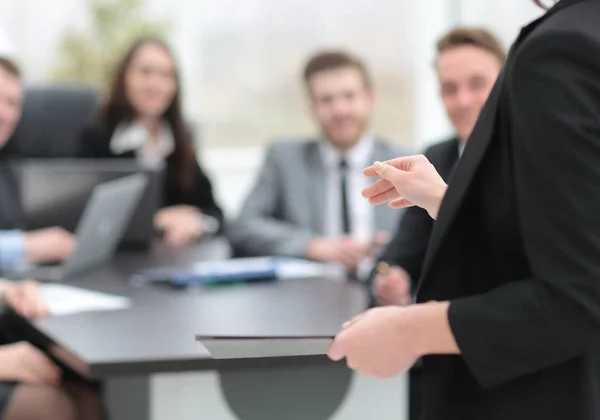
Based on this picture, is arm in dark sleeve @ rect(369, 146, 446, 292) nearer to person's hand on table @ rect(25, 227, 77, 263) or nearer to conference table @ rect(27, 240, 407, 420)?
conference table @ rect(27, 240, 407, 420)

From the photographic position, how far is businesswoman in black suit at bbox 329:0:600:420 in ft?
2.64

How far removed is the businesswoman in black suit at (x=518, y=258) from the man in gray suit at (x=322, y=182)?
178cm

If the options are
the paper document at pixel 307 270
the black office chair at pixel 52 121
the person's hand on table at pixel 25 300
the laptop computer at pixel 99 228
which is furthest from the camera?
the black office chair at pixel 52 121

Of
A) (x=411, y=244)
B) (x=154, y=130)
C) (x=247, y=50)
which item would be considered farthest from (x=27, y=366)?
(x=247, y=50)

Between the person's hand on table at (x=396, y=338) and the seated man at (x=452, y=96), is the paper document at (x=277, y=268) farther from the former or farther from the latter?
the person's hand on table at (x=396, y=338)

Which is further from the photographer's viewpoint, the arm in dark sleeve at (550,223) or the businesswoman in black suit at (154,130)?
the businesswoman in black suit at (154,130)

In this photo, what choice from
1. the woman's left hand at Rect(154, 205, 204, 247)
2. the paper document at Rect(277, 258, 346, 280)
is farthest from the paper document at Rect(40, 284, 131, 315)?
the woman's left hand at Rect(154, 205, 204, 247)

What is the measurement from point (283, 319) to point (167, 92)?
6.52ft

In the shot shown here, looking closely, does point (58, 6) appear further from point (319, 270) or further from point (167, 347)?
point (167, 347)

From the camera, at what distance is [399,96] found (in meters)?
Result: 5.23

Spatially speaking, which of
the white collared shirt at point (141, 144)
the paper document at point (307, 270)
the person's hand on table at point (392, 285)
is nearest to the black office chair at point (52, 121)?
the white collared shirt at point (141, 144)

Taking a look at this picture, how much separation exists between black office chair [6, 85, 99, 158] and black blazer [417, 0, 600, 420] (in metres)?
2.97

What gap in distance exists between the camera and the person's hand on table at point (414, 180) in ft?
3.19

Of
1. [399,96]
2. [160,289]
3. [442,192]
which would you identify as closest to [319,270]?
[160,289]
